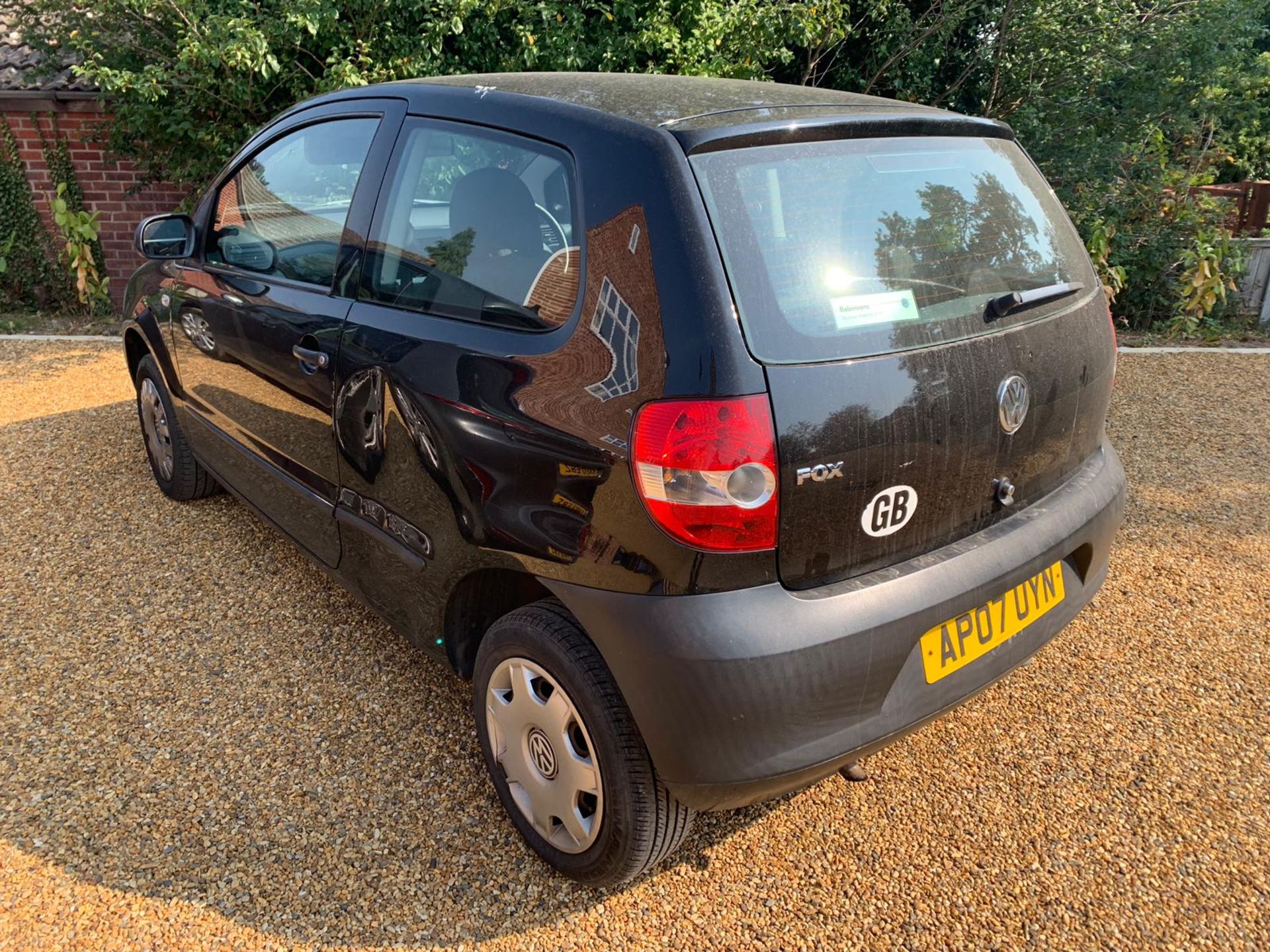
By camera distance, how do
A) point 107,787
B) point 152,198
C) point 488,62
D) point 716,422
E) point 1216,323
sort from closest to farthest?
point 716,422, point 107,787, point 488,62, point 1216,323, point 152,198

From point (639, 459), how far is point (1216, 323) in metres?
7.52

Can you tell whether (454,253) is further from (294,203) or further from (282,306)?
(294,203)

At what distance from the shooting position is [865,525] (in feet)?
6.15

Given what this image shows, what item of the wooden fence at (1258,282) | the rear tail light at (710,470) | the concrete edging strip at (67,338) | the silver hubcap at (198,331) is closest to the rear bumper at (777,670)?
the rear tail light at (710,470)

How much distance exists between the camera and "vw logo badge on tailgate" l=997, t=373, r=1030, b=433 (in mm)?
2040

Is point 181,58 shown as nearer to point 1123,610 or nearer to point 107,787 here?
point 107,787

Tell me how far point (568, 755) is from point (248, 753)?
1081 mm

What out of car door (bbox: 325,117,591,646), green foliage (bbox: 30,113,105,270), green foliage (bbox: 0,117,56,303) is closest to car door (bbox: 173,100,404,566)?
car door (bbox: 325,117,591,646)

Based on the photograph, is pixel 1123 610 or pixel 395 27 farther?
pixel 395 27

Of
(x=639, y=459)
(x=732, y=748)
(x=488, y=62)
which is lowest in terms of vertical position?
(x=732, y=748)

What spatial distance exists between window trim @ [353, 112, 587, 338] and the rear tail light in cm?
35

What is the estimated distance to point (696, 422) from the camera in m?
1.73

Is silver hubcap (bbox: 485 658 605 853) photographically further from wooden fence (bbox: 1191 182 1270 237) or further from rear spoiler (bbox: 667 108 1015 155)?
wooden fence (bbox: 1191 182 1270 237)

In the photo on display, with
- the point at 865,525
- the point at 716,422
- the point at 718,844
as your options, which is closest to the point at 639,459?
the point at 716,422
